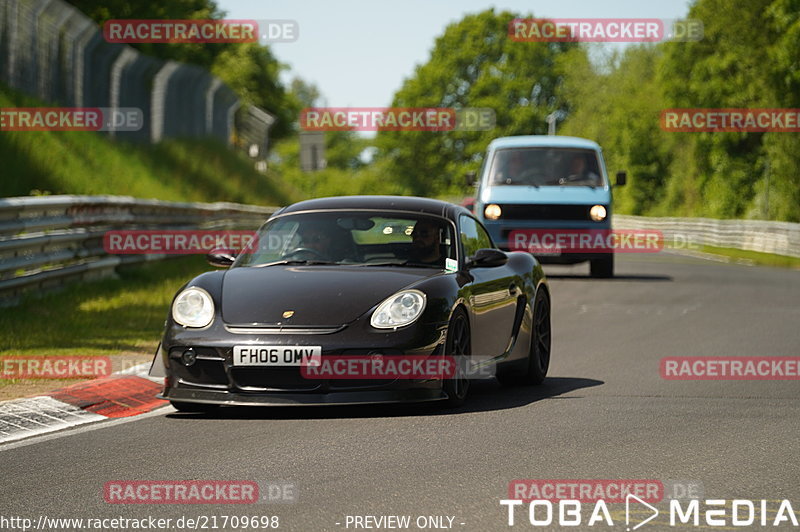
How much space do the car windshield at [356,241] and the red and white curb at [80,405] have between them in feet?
3.82

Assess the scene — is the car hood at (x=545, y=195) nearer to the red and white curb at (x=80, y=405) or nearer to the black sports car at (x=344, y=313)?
the black sports car at (x=344, y=313)

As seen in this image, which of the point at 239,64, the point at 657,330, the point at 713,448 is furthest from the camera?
the point at 239,64

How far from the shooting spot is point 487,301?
9.89 meters

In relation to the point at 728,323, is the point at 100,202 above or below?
above

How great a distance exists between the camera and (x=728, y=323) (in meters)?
16.5

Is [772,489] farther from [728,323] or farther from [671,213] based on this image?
[671,213]

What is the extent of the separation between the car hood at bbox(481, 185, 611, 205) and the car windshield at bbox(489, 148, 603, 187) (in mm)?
155

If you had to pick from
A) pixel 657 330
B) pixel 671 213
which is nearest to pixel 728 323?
pixel 657 330

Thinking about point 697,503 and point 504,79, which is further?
point 504,79

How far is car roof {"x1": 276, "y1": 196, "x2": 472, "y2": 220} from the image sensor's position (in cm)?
1017

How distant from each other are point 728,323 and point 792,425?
26.2 ft
